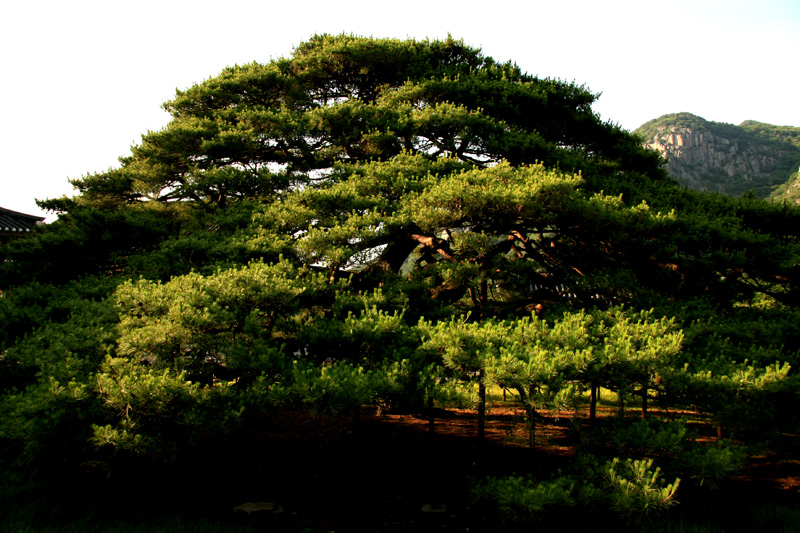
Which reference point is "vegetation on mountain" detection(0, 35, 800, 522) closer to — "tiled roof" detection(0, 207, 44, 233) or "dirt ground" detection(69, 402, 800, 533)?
"dirt ground" detection(69, 402, 800, 533)

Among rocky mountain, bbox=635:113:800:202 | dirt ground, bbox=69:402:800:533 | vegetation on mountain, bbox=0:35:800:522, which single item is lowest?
dirt ground, bbox=69:402:800:533

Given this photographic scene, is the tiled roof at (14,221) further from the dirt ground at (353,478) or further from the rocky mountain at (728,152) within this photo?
the rocky mountain at (728,152)

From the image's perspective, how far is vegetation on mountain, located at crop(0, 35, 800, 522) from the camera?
4.96 m

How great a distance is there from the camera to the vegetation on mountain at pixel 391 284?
496 centimetres

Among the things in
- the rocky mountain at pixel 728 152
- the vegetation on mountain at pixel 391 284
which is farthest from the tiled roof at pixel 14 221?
the rocky mountain at pixel 728 152

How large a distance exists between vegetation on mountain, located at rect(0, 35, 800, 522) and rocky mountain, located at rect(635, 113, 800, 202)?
68.9 metres

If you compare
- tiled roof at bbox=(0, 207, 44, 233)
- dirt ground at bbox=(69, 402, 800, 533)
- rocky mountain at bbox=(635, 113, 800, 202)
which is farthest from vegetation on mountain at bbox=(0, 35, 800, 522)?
rocky mountain at bbox=(635, 113, 800, 202)

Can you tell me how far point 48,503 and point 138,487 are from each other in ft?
4.07

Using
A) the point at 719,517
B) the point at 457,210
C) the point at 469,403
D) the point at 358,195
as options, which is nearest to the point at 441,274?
the point at 457,210

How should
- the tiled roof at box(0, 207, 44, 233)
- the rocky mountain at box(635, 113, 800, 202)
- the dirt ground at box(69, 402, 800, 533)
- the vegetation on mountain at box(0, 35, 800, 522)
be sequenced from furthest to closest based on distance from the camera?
the rocky mountain at box(635, 113, 800, 202)
the tiled roof at box(0, 207, 44, 233)
the dirt ground at box(69, 402, 800, 533)
the vegetation on mountain at box(0, 35, 800, 522)

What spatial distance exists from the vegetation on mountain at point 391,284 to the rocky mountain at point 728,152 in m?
68.9

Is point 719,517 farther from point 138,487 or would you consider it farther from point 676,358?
point 138,487

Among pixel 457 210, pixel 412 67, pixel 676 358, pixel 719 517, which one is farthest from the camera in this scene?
pixel 412 67

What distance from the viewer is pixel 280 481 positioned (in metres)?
7.31
